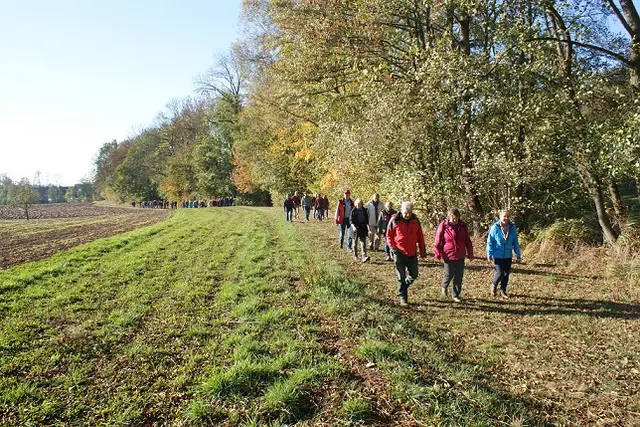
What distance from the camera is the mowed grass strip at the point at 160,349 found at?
12.9 ft

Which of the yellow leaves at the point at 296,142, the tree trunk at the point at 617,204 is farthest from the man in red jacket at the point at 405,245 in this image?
the yellow leaves at the point at 296,142

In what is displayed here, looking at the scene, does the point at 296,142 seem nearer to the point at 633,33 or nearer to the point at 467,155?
the point at 467,155

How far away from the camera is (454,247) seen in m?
7.17

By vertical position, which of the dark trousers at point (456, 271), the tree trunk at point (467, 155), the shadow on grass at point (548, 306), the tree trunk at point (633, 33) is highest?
the tree trunk at point (633, 33)

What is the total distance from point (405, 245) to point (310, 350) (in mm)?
2893

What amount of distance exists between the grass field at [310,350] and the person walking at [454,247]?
529 mm

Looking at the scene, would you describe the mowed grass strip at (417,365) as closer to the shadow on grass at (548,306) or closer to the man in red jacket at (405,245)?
the man in red jacket at (405,245)

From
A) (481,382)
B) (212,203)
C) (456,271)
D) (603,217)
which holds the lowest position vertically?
(481,382)

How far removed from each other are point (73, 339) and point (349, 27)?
39.2 feet

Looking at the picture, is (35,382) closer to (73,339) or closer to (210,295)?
(73,339)

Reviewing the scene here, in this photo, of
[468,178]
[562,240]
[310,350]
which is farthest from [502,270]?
[468,178]

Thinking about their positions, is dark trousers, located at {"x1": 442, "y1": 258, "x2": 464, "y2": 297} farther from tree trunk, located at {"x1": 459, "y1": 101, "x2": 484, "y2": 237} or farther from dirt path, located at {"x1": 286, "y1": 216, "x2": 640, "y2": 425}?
tree trunk, located at {"x1": 459, "y1": 101, "x2": 484, "y2": 237}

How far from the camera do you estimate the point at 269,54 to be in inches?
962

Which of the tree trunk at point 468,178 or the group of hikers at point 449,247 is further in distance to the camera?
the tree trunk at point 468,178
